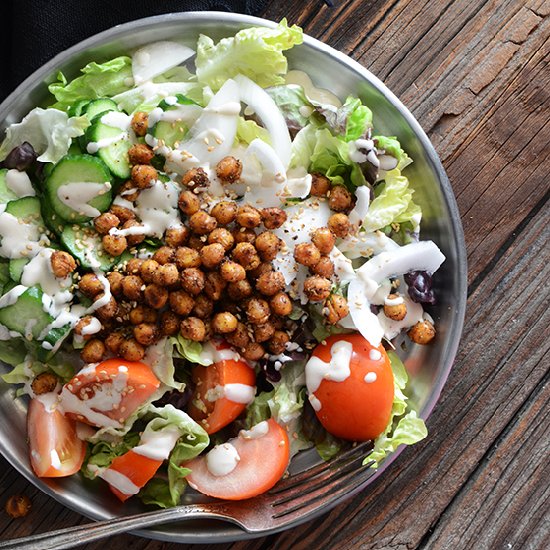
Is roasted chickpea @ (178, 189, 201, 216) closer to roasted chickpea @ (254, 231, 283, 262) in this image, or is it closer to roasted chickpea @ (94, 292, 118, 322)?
roasted chickpea @ (254, 231, 283, 262)

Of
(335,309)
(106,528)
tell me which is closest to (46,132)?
(335,309)

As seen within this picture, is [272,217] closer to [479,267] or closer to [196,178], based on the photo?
[196,178]

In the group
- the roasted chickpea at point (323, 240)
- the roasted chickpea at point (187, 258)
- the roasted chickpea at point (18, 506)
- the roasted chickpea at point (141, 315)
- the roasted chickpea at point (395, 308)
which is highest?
the roasted chickpea at point (323, 240)

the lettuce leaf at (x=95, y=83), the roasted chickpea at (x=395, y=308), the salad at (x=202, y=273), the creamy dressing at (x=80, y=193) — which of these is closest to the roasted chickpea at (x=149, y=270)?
the salad at (x=202, y=273)

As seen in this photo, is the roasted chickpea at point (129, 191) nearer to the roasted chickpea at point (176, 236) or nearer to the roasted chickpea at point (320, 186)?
the roasted chickpea at point (176, 236)

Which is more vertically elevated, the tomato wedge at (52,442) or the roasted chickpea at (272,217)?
the roasted chickpea at (272,217)

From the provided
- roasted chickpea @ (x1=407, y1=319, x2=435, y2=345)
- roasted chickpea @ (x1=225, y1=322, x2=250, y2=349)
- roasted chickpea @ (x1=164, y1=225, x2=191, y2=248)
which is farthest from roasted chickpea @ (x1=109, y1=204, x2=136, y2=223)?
roasted chickpea @ (x1=407, y1=319, x2=435, y2=345)

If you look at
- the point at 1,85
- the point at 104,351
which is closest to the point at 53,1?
the point at 1,85
